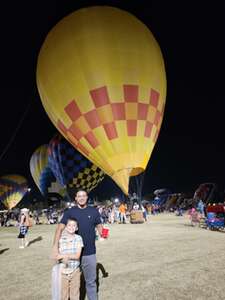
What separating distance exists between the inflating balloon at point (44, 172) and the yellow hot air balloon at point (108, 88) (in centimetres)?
2416

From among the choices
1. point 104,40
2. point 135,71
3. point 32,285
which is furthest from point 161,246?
point 104,40

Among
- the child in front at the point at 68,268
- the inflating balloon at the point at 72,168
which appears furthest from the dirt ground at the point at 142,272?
the inflating balloon at the point at 72,168

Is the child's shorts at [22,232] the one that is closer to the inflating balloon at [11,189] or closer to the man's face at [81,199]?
the man's face at [81,199]

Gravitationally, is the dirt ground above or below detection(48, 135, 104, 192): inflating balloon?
below

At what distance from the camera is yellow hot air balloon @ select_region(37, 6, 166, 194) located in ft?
41.8

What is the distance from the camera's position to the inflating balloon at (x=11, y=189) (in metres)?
51.3

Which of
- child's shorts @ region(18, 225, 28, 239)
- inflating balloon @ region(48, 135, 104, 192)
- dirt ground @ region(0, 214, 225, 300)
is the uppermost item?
inflating balloon @ region(48, 135, 104, 192)

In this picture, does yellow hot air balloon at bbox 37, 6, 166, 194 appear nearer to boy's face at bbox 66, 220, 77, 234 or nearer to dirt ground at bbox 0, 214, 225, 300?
dirt ground at bbox 0, 214, 225, 300

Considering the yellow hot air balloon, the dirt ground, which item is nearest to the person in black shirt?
the dirt ground

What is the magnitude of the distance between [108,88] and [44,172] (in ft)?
90.4

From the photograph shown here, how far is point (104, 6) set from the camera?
15117 millimetres

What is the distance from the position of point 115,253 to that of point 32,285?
11.9ft

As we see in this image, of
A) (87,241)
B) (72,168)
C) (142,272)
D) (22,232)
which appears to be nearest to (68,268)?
(87,241)

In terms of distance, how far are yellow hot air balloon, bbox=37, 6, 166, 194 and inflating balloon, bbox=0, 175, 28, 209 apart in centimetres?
4147
